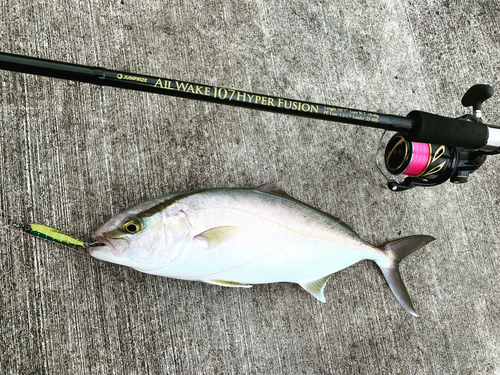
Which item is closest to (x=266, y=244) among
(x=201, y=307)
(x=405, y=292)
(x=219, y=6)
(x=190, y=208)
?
(x=190, y=208)

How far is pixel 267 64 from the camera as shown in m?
2.58

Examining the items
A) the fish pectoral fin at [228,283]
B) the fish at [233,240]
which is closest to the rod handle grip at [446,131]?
the fish at [233,240]

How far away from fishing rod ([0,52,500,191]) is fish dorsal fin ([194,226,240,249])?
74 centimetres

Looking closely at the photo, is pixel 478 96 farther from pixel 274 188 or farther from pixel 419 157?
pixel 274 188

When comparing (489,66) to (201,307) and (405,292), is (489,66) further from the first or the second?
(201,307)

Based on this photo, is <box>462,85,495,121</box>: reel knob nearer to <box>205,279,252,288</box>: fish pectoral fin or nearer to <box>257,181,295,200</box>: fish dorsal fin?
<box>257,181,295,200</box>: fish dorsal fin

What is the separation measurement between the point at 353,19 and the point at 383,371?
2682 mm

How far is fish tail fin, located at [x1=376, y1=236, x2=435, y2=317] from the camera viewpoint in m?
2.37

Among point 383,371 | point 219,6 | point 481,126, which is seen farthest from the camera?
point 219,6

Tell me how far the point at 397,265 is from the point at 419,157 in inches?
35.1

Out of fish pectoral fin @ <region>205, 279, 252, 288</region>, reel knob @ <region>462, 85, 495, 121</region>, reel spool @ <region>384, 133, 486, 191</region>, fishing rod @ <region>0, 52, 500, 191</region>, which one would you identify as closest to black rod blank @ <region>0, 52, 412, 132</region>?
fishing rod @ <region>0, 52, 500, 191</region>

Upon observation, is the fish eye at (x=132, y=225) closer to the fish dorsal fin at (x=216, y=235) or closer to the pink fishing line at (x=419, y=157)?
the fish dorsal fin at (x=216, y=235)

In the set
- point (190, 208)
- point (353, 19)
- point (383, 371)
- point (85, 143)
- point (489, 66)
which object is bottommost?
point (383, 371)

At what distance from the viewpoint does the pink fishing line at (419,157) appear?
1834 mm
